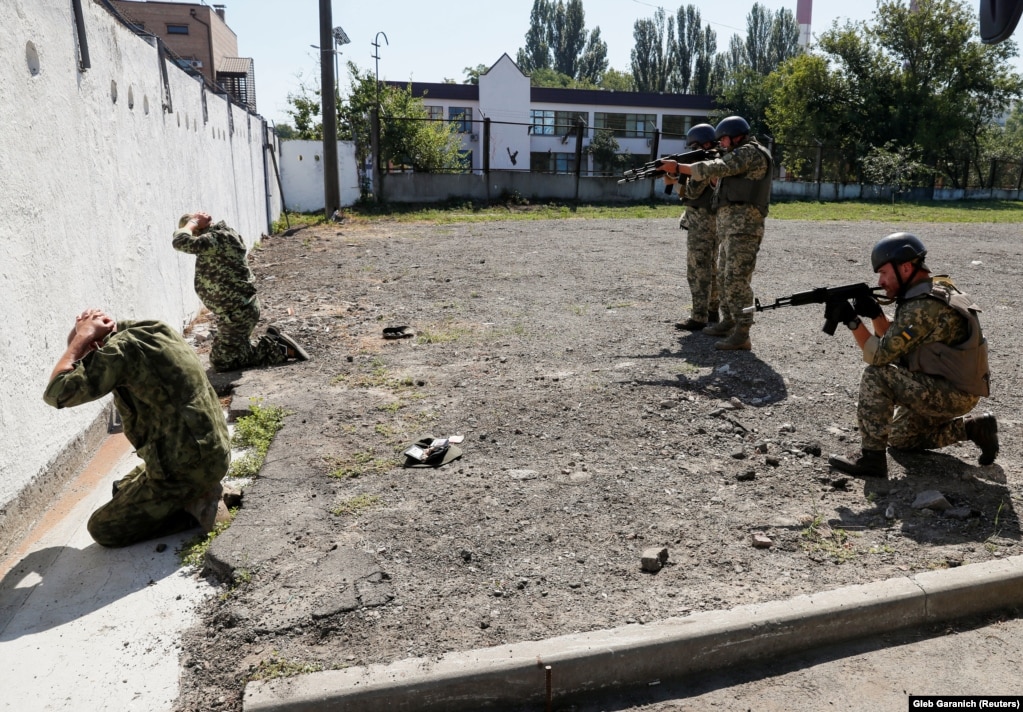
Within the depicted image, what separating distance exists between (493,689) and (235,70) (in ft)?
182

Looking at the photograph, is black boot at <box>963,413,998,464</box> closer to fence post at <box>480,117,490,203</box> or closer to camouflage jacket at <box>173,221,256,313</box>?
camouflage jacket at <box>173,221,256,313</box>

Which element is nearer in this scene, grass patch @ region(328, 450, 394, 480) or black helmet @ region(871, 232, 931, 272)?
black helmet @ region(871, 232, 931, 272)

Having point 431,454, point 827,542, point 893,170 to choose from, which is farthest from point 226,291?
point 893,170

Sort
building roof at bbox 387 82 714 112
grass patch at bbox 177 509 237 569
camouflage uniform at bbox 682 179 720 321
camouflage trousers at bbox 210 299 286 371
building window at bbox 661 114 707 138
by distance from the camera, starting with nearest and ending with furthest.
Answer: grass patch at bbox 177 509 237 569
camouflage trousers at bbox 210 299 286 371
camouflage uniform at bbox 682 179 720 321
building roof at bbox 387 82 714 112
building window at bbox 661 114 707 138

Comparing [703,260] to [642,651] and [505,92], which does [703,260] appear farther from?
[505,92]

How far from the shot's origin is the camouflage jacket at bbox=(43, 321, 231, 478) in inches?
136

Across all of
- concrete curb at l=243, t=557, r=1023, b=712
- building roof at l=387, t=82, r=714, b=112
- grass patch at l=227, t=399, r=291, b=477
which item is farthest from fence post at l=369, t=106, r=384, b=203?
building roof at l=387, t=82, r=714, b=112

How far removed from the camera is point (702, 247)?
7.11m

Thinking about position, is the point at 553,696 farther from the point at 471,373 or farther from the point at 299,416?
the point at 471,373

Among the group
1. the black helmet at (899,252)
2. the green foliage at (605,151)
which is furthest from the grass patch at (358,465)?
the green foliage at (605,151)

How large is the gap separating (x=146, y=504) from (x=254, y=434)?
50.0 inches

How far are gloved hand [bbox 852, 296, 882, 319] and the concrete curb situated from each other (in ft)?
4.82

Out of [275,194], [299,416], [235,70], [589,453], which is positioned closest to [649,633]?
[589,453]

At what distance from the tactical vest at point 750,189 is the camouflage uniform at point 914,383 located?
2428 mm
